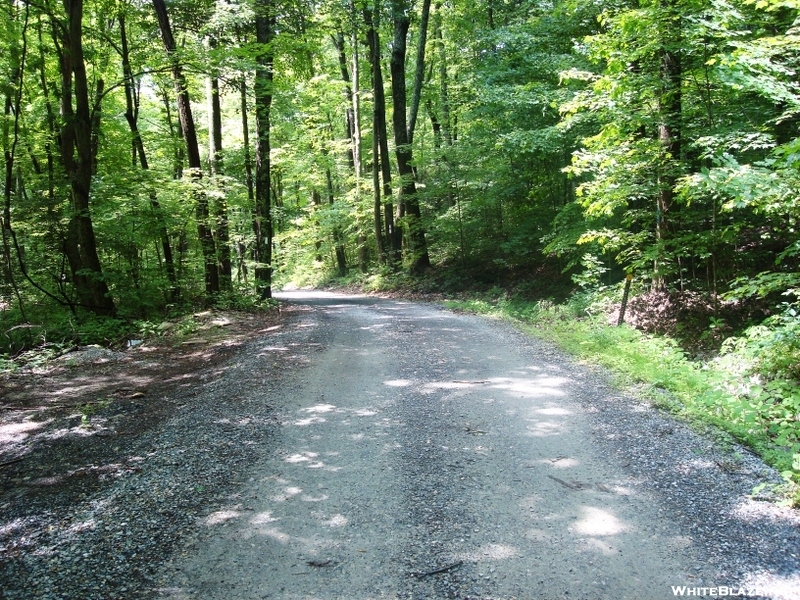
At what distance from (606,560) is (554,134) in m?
10.5

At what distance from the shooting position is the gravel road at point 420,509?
2.77m

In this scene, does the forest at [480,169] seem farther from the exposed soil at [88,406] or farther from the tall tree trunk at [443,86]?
the exposed soil at [88,406]

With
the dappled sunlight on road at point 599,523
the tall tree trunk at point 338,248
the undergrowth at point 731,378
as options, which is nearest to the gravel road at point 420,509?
the dappled sunlight on road at point 599,523

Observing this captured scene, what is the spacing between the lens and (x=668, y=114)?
816 cm

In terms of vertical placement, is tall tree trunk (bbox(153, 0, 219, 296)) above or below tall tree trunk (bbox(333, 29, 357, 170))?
below

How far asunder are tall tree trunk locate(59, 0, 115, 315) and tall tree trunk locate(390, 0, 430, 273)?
10.7 metres

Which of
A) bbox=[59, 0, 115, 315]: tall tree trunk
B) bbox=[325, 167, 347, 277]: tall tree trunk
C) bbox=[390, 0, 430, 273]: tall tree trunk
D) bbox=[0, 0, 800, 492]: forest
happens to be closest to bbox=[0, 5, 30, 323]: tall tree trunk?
bbox=[0, 0, 800, 492]: forest

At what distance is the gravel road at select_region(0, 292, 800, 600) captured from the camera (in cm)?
277

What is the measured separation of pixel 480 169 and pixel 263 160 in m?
6.78

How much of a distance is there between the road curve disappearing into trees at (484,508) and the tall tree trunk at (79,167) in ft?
23.5

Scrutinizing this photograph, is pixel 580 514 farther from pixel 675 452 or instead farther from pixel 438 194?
pixel 438 194

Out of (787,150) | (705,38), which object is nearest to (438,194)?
(705,38)

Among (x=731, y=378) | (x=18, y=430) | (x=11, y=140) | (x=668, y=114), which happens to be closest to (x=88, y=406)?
(x=18, y=430)

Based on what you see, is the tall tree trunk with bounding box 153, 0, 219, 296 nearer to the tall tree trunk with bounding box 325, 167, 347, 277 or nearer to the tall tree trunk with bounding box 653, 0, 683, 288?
the tall tree trunk with bounding box 653, 0, 683, 288
